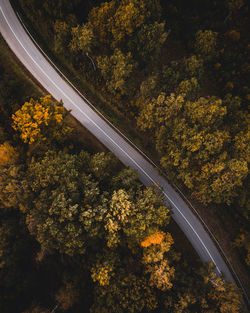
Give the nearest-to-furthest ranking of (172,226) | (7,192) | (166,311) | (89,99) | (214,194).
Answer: (7,192) < (166,311) < (214,194) < (172,226) < (89,99)

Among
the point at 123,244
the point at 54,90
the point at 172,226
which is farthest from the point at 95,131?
the point at 172,226

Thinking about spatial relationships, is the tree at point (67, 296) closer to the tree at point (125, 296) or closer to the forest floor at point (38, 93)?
the tree at point (125, 296)

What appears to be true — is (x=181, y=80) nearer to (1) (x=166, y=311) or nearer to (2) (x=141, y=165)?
(2) (x=141, y=165)

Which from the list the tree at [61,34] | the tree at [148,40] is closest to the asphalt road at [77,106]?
the tree at [61,34]

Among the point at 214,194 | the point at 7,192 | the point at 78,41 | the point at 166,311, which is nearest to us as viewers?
the point at 7,192

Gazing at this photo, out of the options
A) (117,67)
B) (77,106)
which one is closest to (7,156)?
(77,106)

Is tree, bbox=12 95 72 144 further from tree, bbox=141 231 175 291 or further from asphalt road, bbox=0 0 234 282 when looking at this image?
tree, bbox=141 231 175 291

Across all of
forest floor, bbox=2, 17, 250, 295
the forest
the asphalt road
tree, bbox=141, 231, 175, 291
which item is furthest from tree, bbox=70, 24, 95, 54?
tree, bbox=141, 231, 175, 291
